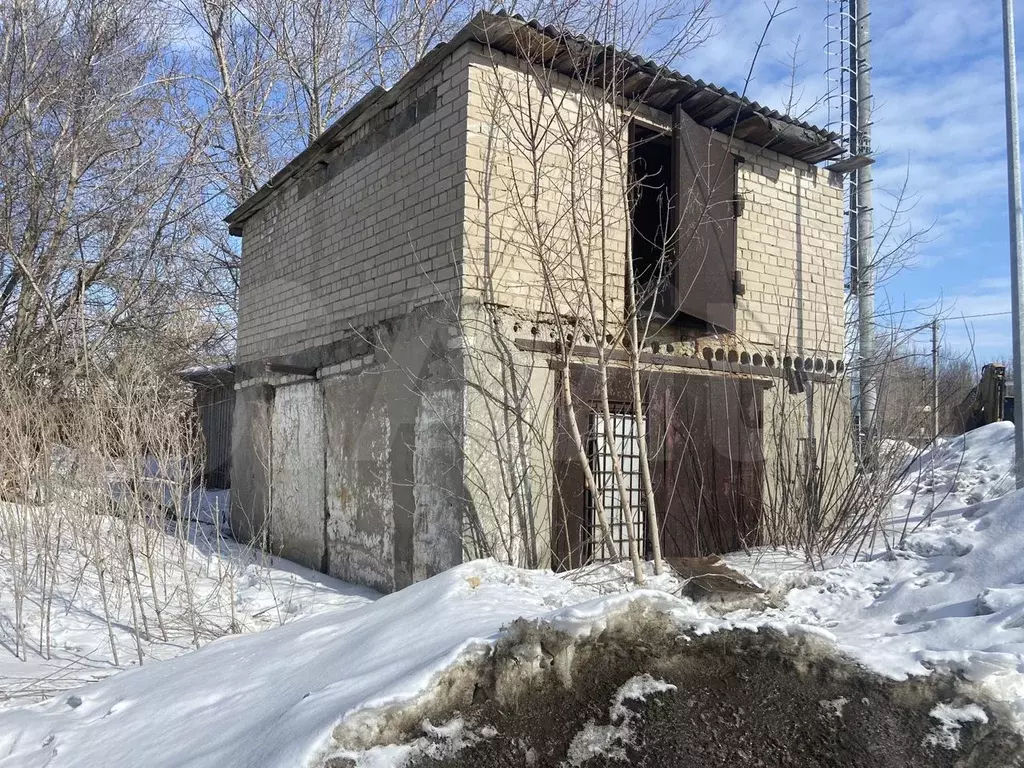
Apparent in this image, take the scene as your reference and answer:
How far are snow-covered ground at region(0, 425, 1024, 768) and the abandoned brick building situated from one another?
54.2 inches

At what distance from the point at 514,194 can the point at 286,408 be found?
384cm

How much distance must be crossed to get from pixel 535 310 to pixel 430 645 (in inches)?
129

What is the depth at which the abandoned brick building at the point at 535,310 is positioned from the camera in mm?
5410

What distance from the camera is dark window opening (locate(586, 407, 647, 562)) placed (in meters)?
5.71

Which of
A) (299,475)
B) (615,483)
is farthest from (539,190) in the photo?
(299,475)

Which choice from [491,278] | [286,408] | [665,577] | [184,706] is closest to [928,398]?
[665,577]

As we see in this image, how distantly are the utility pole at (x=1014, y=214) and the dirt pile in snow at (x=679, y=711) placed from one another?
19.9 feet

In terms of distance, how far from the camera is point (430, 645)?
2.82 m

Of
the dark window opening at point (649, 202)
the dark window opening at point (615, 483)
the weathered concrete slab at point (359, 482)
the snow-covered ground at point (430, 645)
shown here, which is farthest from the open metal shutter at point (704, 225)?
the weathered concrete slab at point (359, 482)

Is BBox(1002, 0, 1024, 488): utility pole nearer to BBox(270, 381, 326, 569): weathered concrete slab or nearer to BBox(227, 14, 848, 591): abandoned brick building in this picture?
BBox(227, 14, 848, 591): abandoned brick building

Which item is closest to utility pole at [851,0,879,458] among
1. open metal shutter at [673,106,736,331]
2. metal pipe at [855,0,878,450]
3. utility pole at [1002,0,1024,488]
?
metal pipe at [855,0,878,450]

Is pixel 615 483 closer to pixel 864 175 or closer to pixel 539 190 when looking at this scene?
pixel 539 190

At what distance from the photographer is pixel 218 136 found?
14617 mm

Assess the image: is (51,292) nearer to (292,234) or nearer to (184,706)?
(292,234)
